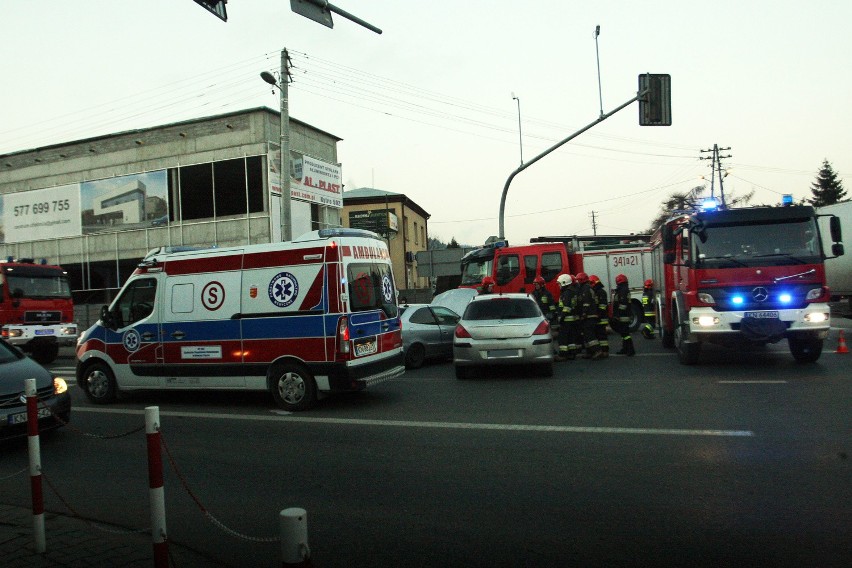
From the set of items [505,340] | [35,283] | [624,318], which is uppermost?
[35,283]

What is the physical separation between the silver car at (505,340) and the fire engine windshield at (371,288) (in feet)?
6.48

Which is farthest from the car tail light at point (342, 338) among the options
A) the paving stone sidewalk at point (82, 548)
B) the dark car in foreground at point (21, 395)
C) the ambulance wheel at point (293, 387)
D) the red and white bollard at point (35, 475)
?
the red and white bollard at point (35, 475)

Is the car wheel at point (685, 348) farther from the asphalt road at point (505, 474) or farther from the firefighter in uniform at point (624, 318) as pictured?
the firefighter in uniform at point (624, 318)

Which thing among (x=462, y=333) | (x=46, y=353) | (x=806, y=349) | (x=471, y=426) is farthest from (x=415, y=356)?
(x=46, y=353)

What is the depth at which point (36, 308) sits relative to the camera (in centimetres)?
1792

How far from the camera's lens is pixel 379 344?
965cm

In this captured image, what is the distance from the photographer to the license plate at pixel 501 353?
37.6 feet

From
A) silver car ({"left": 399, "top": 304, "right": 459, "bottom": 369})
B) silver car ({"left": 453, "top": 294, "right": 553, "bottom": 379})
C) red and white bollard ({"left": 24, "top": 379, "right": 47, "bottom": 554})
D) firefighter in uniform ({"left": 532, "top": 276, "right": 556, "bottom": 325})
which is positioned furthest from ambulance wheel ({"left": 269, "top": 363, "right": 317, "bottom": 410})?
firefighter in uniform ({"left": 532, "top": 276, "right": 556, "bottom": 325})

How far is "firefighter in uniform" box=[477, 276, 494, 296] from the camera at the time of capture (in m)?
18.4

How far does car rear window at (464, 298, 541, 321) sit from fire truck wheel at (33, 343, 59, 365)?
12793 millimetres

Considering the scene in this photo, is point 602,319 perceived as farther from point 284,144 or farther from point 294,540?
point 294,540

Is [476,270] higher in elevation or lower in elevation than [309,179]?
lower

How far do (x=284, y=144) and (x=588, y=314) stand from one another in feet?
33.6

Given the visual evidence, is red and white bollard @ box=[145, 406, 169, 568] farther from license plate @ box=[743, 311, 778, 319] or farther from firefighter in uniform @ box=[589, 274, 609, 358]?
firefighter in uniform @ box=[589, 274, 609, 358]
